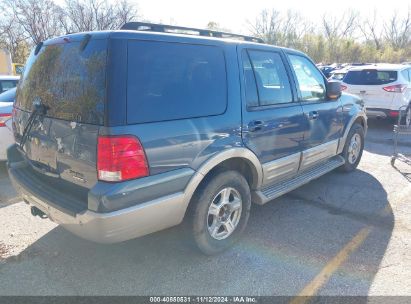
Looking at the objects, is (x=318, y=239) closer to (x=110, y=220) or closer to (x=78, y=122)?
(x=110, y=220)

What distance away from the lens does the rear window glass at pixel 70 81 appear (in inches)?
89.7

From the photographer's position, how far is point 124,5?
128ft

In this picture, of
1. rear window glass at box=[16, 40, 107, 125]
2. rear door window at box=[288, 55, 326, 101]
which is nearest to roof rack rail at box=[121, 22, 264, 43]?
rear window glass at box=[16, 40, 107, 125]

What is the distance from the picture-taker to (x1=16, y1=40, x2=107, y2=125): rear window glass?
7.47ft

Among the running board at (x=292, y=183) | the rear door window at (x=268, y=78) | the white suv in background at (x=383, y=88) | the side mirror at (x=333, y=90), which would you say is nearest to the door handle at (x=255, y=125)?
the rear door window at (x=268, y=78)

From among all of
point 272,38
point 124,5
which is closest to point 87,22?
point 124,5

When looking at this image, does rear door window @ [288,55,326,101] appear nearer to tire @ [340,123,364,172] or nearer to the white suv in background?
tire @ [340,123,364,172]

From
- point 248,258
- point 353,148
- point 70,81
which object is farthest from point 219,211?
point 353,148

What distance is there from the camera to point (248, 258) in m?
3.04

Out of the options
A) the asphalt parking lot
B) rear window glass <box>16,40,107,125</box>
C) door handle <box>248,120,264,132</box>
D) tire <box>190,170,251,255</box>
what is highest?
rear window glass <box>16,40,107,125</box>

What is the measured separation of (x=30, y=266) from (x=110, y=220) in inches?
48.4

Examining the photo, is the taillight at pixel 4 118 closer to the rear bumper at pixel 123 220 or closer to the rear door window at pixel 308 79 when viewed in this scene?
the rear bumper at pixel 123 220

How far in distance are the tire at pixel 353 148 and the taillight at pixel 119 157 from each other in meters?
3.77

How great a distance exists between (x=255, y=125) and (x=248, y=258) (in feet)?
4.06
